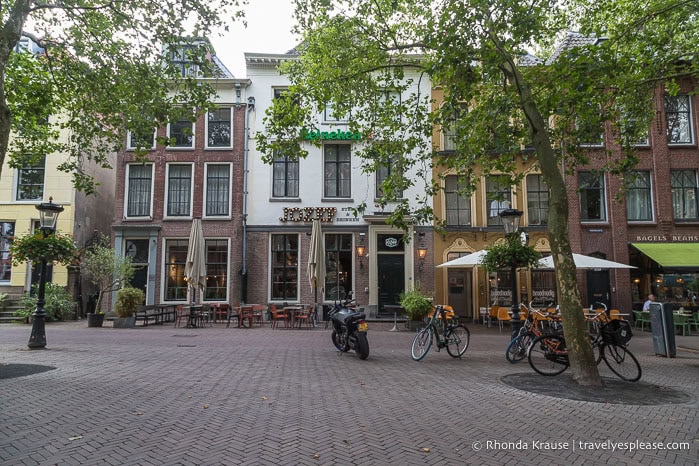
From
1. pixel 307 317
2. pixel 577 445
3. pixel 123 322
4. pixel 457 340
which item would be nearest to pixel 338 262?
pixel 307 317

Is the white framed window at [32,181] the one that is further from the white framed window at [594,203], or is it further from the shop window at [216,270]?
the white framed window at [594,203]

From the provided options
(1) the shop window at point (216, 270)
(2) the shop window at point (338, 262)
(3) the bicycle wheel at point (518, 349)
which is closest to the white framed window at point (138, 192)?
(1) the shop window at point (216, 270)

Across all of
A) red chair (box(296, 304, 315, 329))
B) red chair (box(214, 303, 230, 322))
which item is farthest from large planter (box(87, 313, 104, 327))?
red chair (box(296, 304, 315, 329))

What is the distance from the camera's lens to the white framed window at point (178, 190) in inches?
777

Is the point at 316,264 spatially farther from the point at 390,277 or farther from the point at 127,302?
the point at 127,302

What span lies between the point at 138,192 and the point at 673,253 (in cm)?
2420

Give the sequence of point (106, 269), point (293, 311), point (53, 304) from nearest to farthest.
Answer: point (293, 311)
point (106, 269)
point (53, 304)

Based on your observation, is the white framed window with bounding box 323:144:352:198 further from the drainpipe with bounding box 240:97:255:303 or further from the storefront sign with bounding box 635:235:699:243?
the storefront sign with bounding box 635:235:699:243

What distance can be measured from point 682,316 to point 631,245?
3.79m

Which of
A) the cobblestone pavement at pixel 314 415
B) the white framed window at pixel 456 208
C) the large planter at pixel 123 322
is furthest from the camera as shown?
the white framed window at pixel 456 208

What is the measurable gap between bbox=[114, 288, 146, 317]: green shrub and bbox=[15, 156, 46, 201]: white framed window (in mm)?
8683

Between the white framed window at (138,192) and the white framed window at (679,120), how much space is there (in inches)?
967

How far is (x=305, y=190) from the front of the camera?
19578 millimetres

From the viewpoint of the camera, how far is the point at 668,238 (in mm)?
18297
